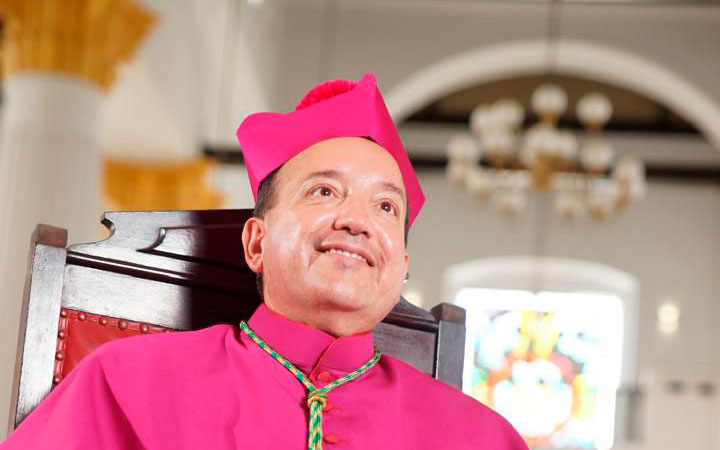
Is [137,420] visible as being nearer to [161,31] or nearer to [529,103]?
[161,31]

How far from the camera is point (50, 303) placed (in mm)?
2150

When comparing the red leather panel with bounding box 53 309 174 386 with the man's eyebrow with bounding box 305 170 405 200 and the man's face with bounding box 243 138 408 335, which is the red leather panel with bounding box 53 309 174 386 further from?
the man's eyebrow with bounding box 305 170 405 200

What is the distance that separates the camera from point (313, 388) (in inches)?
79.4

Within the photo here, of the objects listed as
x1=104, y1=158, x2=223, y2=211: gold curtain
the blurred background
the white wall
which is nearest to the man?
the blurred background


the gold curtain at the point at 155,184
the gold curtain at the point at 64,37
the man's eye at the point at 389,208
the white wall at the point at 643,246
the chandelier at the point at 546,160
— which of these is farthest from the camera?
the white wall at the point at 643,246

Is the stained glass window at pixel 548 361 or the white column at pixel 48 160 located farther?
the stained glass window at pixel 548 361

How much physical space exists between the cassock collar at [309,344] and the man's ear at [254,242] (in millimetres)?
101

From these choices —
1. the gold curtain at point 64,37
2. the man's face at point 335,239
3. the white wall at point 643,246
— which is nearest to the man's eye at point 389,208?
the man's face at point 335,239

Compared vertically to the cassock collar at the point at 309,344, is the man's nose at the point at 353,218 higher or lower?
higher

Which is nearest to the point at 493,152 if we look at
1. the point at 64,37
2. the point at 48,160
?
the point at 64,37

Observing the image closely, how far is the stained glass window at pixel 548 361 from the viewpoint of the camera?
1667cm

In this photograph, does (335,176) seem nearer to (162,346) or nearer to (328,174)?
(328,174)

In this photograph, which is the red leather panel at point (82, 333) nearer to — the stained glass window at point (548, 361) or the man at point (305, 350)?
the man at point (305, 350)

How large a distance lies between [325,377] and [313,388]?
0.04m
